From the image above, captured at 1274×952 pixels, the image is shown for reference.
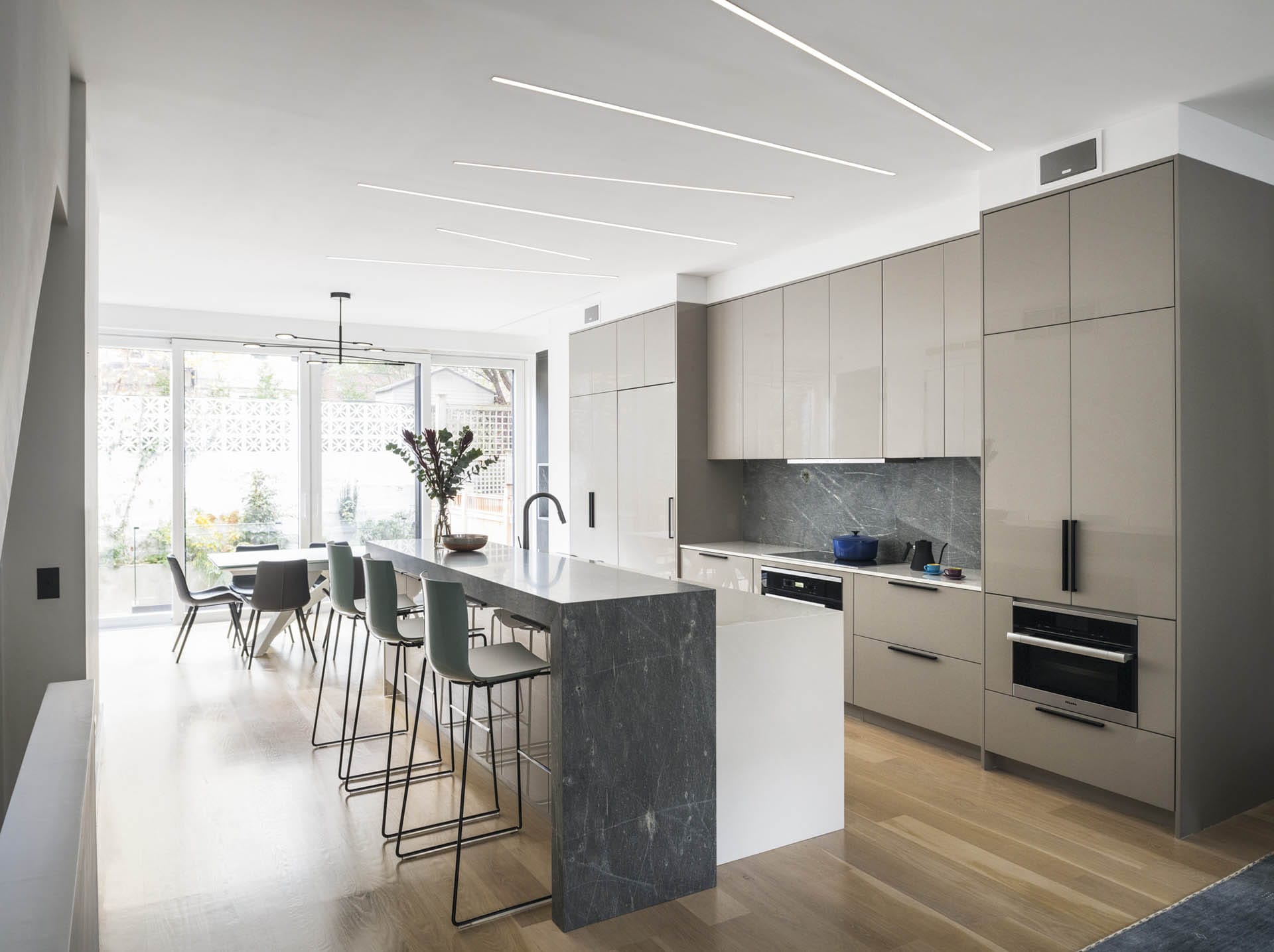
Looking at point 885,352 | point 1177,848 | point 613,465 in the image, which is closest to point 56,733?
point 1177,848

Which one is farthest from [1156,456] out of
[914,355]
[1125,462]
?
[914,355]

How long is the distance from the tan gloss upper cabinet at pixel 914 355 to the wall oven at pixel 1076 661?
104 cm

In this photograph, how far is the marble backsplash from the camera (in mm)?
4633

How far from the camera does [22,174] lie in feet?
5.94

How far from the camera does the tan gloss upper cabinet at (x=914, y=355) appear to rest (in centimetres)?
436

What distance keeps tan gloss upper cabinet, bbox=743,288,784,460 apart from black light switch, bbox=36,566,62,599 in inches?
149

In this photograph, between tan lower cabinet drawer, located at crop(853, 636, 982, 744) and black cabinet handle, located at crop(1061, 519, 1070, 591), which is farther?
tan lower cabinet drawer, located at crop(853, 636, 982, 744)

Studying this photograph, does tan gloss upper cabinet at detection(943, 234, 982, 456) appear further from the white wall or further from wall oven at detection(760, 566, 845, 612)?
the white wall

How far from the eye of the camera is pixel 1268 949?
2422 mm

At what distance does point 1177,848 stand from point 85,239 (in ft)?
14.5

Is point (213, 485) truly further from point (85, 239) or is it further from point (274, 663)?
point (85, 239)

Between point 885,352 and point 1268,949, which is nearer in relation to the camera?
point 1268,949

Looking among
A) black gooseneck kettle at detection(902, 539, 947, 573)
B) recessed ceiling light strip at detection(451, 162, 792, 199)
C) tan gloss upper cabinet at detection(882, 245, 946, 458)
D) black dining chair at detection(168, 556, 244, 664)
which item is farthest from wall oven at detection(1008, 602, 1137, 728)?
black dining chair at detection(168, 556, 244, 664)

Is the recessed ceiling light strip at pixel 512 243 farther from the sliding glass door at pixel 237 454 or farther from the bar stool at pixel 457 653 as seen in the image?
the sliding glass door at pixel 237 454
